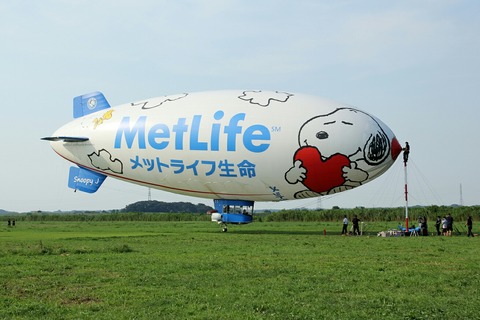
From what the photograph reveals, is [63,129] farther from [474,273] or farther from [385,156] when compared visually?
[474,273]

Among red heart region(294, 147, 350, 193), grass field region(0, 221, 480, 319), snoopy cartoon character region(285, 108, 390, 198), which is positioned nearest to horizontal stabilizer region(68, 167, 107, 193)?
snoopy cartoon character region(285, 108, 390, 198)

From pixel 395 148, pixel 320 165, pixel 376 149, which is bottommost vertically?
pixel 320 165

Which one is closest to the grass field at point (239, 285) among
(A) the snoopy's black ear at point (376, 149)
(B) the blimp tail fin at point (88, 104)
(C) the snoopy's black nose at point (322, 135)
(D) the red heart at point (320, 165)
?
(D) the red heart at point (320, 165)

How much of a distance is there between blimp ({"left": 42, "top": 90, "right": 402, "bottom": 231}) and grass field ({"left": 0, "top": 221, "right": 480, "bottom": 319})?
9.22 m

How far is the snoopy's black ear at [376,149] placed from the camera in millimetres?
30844

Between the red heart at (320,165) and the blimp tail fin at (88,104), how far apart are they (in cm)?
1420

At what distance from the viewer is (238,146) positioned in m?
31.6

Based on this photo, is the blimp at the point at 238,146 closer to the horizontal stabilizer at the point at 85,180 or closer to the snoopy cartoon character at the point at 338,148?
the snoopy cartoon character at the point at 338,148

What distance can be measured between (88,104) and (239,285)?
27094mm

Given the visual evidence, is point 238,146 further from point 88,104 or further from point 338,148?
point 88,104

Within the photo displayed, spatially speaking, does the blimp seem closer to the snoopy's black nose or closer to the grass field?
the snoopy's black nose

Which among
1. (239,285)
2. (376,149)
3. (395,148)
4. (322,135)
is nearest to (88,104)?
(322,135)

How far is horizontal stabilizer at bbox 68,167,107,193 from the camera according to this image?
36.5 metres

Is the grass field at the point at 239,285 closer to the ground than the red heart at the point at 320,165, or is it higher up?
closer to the ground
